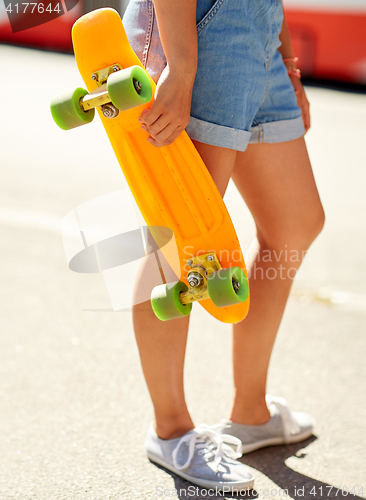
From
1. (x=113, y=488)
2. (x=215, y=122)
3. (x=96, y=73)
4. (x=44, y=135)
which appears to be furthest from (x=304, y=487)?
(x=44, y=135)

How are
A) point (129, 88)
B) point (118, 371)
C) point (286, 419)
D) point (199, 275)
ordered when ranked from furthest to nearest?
1. point (118, 371)
2. point (286, 419)
3. point (199, 275)
4. point (129, 88)

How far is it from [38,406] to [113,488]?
1.52 feet

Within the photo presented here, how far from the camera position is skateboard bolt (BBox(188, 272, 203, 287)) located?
1277 millimetres

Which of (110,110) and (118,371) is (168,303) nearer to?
(110,110)

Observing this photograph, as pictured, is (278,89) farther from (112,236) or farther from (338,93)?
(338,93)

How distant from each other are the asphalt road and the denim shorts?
89 centimetres

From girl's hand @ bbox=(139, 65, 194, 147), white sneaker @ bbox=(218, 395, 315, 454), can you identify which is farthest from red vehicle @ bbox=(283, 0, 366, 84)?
girl's hand @ bbox=(139, 65, 194, 147)

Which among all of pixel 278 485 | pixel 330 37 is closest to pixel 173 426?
pixel 278 485

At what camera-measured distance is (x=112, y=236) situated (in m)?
1.71

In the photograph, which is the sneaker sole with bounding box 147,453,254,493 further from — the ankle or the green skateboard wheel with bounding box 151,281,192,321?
the green skateboard wheel with bounding box 151,281,192,321

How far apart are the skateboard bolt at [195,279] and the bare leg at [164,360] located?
168 mm

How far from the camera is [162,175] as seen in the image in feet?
4.30

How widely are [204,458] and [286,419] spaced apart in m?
0.33

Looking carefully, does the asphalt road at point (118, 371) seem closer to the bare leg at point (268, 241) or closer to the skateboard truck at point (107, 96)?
the bare leg at point (268, 241)
